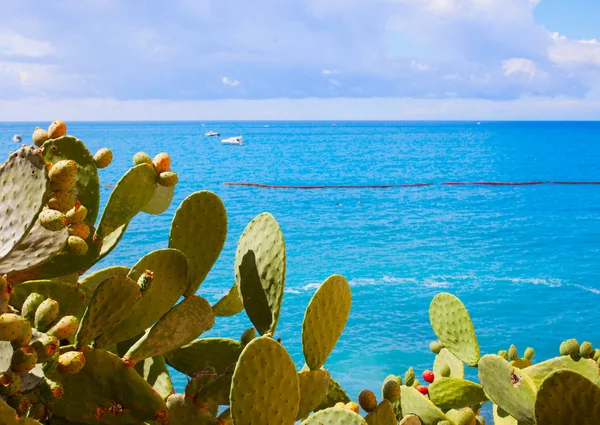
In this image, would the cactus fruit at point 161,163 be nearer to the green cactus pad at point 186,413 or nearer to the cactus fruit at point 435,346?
the green cactus pad at point 186,413

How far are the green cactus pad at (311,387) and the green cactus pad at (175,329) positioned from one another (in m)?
0.16

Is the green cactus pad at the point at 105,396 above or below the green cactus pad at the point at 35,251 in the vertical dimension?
below

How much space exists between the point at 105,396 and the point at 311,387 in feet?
0.97

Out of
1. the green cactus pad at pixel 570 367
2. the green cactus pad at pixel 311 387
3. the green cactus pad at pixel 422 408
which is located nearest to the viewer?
the green cactus pad at pixel 311 387

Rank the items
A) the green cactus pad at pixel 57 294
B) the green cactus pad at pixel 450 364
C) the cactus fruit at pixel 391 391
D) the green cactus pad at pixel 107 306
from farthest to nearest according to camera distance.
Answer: the green cactus pad at pixel 450 364 < the cactus fruit at pixel 391 391 < the green cactus pad at pixel 57 294 < the green cactus pad at pixel 107 306

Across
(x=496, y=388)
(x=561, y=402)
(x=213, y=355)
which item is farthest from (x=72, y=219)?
(x=496, y=388)

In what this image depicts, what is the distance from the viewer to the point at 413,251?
1728 centimetres

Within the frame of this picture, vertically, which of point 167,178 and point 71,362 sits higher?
point 167,178

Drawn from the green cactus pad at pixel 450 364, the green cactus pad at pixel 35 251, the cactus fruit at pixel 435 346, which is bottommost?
the green cactus pad at pixel 450 364

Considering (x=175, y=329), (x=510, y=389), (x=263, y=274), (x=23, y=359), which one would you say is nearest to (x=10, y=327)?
(x=23, y=359)

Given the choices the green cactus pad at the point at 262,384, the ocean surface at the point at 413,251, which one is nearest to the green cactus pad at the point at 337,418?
the green cactus pad at the point at 262,384

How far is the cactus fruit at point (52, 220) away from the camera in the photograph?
0.70 meters

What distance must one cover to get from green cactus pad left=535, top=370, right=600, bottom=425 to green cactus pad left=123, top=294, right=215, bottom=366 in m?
0.43

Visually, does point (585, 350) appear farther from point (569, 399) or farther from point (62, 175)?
point (62, 175)
